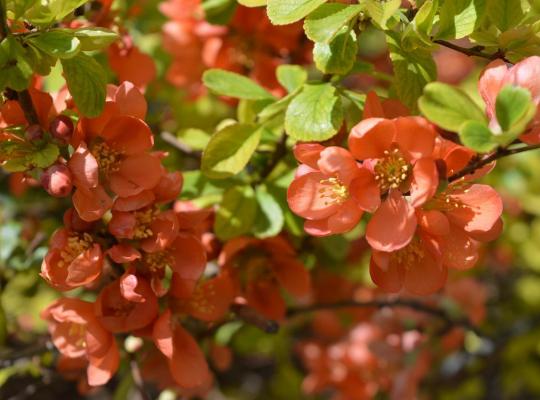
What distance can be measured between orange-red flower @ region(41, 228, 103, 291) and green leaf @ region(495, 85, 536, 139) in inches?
20.1

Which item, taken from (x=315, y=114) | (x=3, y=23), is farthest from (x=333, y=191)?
(x=3, y=23)

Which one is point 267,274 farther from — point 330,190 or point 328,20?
point 328,20

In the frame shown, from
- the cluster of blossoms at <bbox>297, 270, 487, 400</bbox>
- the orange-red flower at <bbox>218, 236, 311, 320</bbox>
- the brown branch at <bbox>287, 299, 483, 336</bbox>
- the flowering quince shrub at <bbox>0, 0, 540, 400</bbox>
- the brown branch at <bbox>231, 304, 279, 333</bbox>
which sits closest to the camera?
the flowering quince shrub at <bbox>0, 0, 540, 400</bbox>

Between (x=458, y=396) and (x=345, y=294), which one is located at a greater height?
(x=345, y=294)

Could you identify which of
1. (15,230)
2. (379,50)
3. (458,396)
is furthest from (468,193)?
(379,50)

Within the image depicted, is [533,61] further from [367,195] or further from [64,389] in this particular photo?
[64,389]

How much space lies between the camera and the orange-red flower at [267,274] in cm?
131

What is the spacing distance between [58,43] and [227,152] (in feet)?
1.03

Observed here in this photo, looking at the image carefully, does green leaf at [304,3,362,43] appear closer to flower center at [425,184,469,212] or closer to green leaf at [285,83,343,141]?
green leaf at [285,83,343,141]

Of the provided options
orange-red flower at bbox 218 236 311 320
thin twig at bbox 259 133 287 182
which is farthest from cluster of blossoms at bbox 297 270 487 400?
thin twig at bbox 259 133 287 182

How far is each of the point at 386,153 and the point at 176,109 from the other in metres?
0.92

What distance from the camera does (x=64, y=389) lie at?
1.96 m

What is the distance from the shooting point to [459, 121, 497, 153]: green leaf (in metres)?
0.82

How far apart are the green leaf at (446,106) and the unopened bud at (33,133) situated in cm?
45
